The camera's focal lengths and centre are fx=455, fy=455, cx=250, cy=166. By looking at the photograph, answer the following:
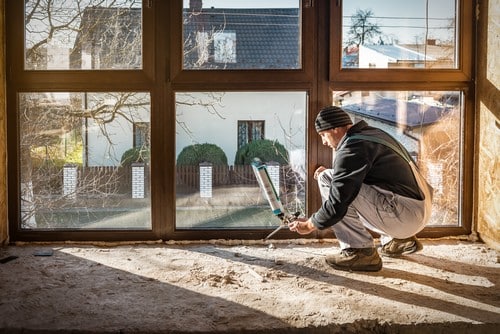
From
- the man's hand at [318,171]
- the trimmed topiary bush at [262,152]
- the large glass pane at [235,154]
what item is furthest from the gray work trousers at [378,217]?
the trimmed topiary bush at [262,152]

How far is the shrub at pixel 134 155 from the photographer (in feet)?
9.20

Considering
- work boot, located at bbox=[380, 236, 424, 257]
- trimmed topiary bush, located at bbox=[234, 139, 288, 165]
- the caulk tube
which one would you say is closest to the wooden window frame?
trimmed topiary bush, located at bbox=[234, 139, 288, 165]

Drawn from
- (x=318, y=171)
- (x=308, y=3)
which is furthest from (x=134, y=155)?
(x=308, y=3)

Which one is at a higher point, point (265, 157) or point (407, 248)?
point (265, 157)

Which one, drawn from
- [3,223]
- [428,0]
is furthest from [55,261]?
[428,0]

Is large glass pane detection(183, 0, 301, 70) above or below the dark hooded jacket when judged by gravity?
above

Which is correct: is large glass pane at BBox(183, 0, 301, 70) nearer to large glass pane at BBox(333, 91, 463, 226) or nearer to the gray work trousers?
large glass pane at BBox(333, 91, 463, 226)

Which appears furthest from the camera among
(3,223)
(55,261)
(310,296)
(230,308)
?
(3,223)

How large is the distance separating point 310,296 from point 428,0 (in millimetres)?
2016

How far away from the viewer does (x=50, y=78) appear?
2.76 meters

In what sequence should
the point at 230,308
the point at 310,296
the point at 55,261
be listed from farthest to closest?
the point at 55,261, the point at 310,296, the point at 230,308

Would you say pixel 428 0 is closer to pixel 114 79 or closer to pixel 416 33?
pixel 416 33

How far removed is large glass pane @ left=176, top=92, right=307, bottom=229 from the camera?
2.81 meters

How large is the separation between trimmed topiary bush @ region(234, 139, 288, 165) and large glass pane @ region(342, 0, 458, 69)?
66cm
